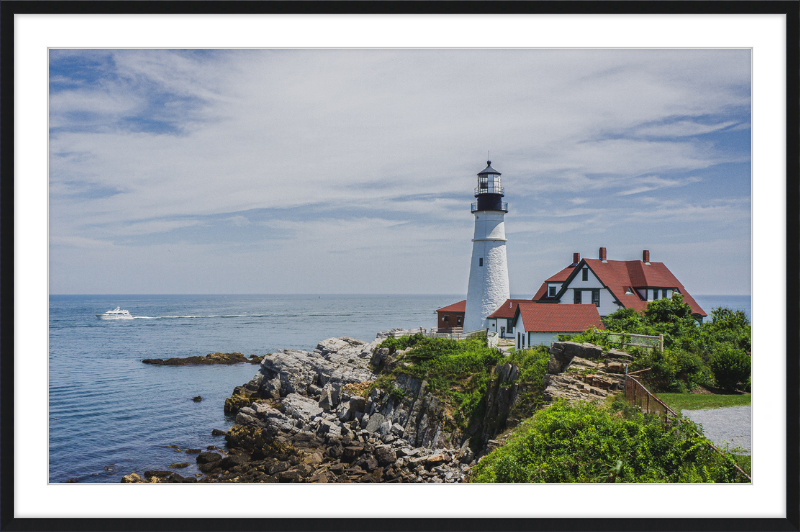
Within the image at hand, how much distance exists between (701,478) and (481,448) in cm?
878

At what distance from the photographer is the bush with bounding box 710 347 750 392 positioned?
32.4ft

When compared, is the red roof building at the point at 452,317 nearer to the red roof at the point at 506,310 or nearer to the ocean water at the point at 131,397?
the red roof at the point at 506,310

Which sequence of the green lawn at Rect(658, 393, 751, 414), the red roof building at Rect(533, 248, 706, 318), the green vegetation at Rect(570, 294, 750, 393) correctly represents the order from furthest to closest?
the red roof building at Rect(533, 248, 706, 318)
the green vegetation at Rect(570, 294, 750, 393)
the green lawn at Rect(658, 393, 751, 414)

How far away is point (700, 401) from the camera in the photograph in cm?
917

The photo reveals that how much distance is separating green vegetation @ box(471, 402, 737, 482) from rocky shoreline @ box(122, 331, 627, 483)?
7.07 ft

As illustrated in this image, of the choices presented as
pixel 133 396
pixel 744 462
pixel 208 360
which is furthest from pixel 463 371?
pixel 208 360

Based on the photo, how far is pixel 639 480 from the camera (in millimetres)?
6391

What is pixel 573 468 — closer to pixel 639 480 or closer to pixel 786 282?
pixel 639 480

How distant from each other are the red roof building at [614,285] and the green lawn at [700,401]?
1260 centimetres

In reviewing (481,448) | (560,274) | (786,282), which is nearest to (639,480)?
(786,282)

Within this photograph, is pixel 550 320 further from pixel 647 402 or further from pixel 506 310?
pixel 647 402

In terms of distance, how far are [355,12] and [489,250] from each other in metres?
21.2

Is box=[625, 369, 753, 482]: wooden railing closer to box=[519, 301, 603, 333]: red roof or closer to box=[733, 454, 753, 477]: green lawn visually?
box=[733, 454, 753, 477]: green lawn

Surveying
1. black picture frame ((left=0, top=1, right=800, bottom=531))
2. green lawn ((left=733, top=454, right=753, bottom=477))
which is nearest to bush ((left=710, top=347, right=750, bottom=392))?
green lawn ((left=733, top=454, right=753, bottom=477))
